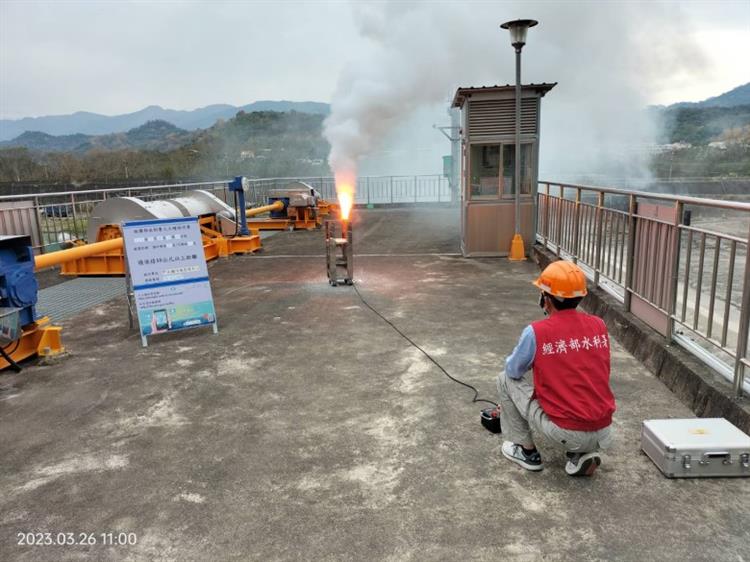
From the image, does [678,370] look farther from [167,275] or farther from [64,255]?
[64,255]

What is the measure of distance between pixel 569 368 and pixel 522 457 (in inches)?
28.3

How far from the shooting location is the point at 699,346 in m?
4.39

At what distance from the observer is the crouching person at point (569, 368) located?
2.96m

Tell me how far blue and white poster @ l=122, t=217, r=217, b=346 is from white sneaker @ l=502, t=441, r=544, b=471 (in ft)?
13.3

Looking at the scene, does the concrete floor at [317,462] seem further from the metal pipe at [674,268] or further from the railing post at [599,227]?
the railing post at [599,227]

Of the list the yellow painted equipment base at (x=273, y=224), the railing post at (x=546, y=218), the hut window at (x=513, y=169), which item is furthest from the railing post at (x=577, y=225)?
the yellow painted equipment base at (x=273, y=224)

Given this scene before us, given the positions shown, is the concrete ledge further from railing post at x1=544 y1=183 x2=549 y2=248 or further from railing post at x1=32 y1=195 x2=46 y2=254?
railing post at x1=32 y1=195 x2=46 y2=254

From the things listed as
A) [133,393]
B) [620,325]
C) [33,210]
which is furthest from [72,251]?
[620,325]

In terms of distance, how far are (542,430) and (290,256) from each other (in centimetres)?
951

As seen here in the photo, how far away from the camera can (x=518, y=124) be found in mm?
9867

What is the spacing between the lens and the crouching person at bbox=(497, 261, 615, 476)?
117 inches

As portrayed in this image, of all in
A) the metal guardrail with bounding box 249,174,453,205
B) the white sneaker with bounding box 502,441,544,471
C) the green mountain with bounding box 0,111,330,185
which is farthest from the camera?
the green mountain with bounding box 0,111,330,185

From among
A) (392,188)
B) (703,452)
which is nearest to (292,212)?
(392,188)

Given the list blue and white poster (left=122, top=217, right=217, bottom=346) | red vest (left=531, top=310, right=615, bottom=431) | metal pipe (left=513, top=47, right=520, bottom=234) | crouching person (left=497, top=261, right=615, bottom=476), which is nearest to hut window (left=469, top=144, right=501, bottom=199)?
metal pipe (left=513, top=47, right=520, bottom=234)
